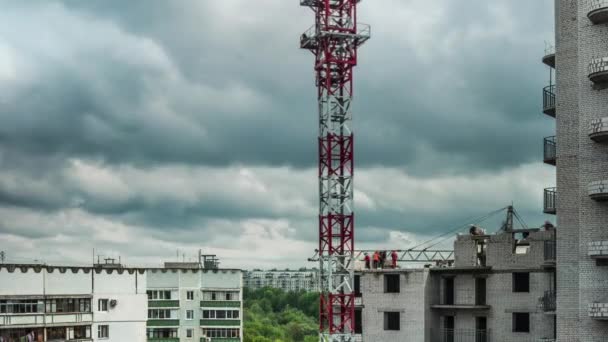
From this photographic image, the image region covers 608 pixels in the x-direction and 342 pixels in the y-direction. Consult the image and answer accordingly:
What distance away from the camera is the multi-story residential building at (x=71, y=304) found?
78.7 meters

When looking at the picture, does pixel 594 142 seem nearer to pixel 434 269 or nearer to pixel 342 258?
pixel 434 269

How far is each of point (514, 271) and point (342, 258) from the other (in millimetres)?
21081

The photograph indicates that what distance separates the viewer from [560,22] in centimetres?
5759

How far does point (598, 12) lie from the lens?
2143 inches

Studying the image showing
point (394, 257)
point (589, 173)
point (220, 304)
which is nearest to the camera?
point (589, 173)

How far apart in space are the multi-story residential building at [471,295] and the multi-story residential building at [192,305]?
42666 millimetres

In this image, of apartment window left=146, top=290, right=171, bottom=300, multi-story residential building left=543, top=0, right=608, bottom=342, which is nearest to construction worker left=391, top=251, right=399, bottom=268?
multi-story residential building left=543, top=0, right=608, bottom=342

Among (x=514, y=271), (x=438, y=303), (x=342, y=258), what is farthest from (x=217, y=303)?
(x=514, y=271)

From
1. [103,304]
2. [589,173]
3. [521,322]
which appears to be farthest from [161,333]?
[589,173]

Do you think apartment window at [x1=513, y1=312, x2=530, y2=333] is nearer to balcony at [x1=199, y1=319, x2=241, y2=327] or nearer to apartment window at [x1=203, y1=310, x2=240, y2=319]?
balcony at [x1=199, y1=319, x2=241, y2=327]

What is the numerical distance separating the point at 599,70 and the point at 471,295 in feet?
99.9

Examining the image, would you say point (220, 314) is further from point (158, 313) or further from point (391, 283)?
point (391, 283)

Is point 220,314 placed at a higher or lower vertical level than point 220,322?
higher

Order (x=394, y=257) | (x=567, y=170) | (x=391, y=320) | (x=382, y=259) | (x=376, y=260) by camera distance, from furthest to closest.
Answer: (x=376, y=260) → (x=382, y=259) → (x=394, y=257) → (x=391, y=320) → (x=567, y=170)
